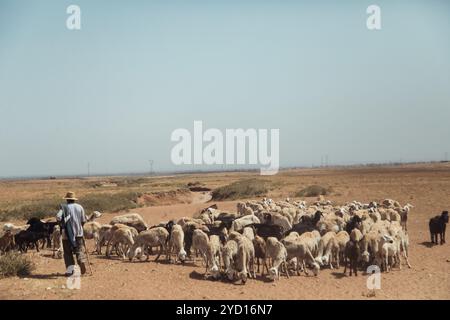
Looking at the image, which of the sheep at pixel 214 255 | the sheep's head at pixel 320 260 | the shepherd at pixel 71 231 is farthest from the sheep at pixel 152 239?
the sheep's head at pixel 320 260

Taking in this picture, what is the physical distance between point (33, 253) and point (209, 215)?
7.12 m

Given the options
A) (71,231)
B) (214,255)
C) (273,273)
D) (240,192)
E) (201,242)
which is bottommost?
(240,192)

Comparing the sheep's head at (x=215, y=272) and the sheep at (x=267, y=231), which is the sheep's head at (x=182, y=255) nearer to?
the sheep's head at (x=215, y=272)

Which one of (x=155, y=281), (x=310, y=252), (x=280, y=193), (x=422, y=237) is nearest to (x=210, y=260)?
(x=155, y=281)

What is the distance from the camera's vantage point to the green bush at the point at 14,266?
9781mm

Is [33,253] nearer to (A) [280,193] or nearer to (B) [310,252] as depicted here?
(B) [310,252]

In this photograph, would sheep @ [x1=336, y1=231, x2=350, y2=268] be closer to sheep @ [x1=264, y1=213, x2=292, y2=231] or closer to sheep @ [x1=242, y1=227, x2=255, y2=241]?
sheep @ [x1=242, y1=227, x2=255, y2=241]

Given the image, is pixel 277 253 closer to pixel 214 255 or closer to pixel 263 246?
pixel 263 246

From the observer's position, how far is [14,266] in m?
9.93

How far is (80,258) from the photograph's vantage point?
9.88 m

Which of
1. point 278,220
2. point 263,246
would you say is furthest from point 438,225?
point 263,246

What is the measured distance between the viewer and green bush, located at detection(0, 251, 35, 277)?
9.78m

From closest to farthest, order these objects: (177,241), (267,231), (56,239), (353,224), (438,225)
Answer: (177,241) < (267,231) < (56,239) < (353,224) < (438,225)
